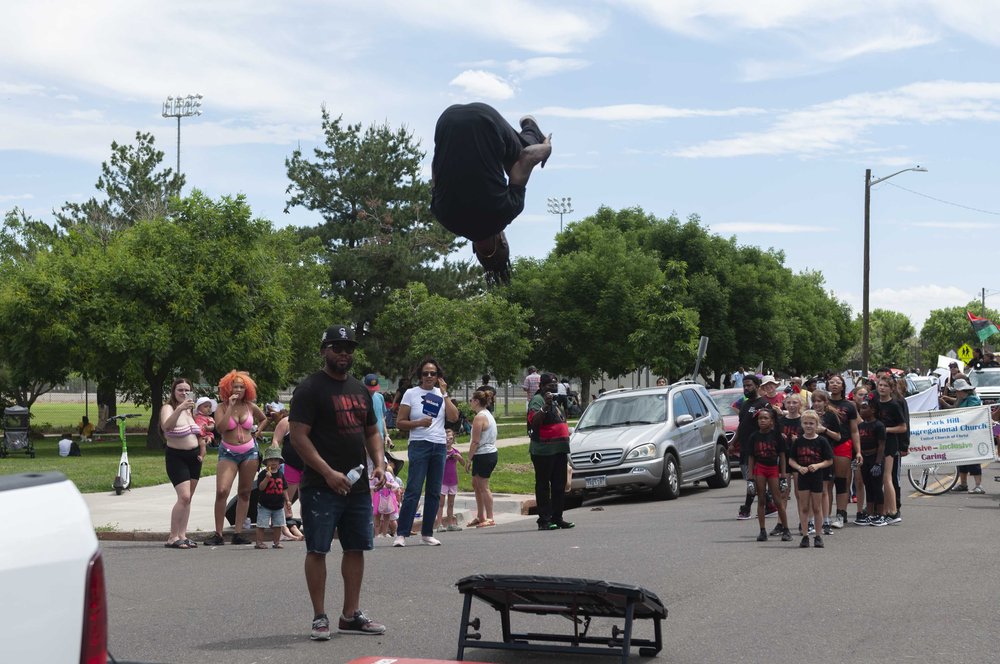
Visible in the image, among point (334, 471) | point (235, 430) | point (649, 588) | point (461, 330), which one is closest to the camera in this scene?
point (334, 471)

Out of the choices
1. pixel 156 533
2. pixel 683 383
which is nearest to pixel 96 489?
pixel 156 533

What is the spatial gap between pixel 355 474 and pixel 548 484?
→ 7282 mm

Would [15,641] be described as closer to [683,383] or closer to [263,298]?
[683,383]

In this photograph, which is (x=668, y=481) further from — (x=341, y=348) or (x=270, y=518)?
(x=341, y=348)

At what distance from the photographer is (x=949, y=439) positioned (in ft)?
59.3

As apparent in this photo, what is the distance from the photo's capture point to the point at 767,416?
13.3m

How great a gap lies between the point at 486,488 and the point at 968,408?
25.9ft

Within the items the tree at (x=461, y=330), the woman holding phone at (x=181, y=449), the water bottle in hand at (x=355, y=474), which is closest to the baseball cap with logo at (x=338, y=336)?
the water bottle in hand at (x=355, y=474)

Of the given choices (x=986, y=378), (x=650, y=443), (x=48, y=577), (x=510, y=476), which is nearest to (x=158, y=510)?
(x=650, y=443)

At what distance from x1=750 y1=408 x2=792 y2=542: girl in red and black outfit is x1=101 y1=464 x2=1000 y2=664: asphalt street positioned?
597mm

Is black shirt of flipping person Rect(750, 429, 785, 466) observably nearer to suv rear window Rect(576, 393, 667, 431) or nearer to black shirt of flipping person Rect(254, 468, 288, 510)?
black shirt of flipping person Rect(254, 468, 288, 510)

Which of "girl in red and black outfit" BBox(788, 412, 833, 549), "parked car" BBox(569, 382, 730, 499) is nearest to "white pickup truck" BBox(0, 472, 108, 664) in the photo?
"girl in red and black outfit" BBox(788, 412, 833, 549)

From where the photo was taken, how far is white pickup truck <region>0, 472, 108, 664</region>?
2.94 metres

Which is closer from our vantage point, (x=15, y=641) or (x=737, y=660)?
(x=15, y=641)
